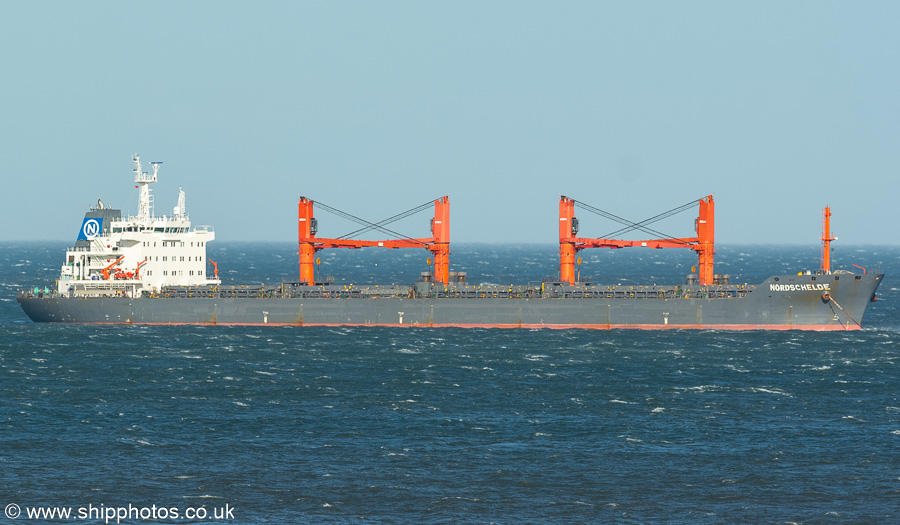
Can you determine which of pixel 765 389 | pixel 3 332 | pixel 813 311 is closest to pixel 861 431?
pixel 765 389

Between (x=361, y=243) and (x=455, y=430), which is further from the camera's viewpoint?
(x=361, y=243)

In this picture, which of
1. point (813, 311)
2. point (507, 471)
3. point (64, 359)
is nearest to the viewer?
point (507, 471)

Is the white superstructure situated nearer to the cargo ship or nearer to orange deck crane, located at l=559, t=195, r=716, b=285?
the cargo ship

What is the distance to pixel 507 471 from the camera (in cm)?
3744

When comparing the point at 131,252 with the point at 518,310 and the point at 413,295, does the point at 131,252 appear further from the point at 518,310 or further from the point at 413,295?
the point at 518,310

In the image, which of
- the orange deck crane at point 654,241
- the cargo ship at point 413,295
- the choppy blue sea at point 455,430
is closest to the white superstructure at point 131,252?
the cargo ship at point 413,295

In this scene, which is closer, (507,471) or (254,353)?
(507,471)

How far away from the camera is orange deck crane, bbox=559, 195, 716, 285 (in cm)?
7938

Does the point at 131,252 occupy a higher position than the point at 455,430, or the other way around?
the point at 131,252

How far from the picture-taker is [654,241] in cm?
7988

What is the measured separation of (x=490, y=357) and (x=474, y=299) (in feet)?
51.5

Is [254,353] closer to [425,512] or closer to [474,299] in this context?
[474,299]

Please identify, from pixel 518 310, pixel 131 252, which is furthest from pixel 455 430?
pixel 131 252

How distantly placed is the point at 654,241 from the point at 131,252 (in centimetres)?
3910
